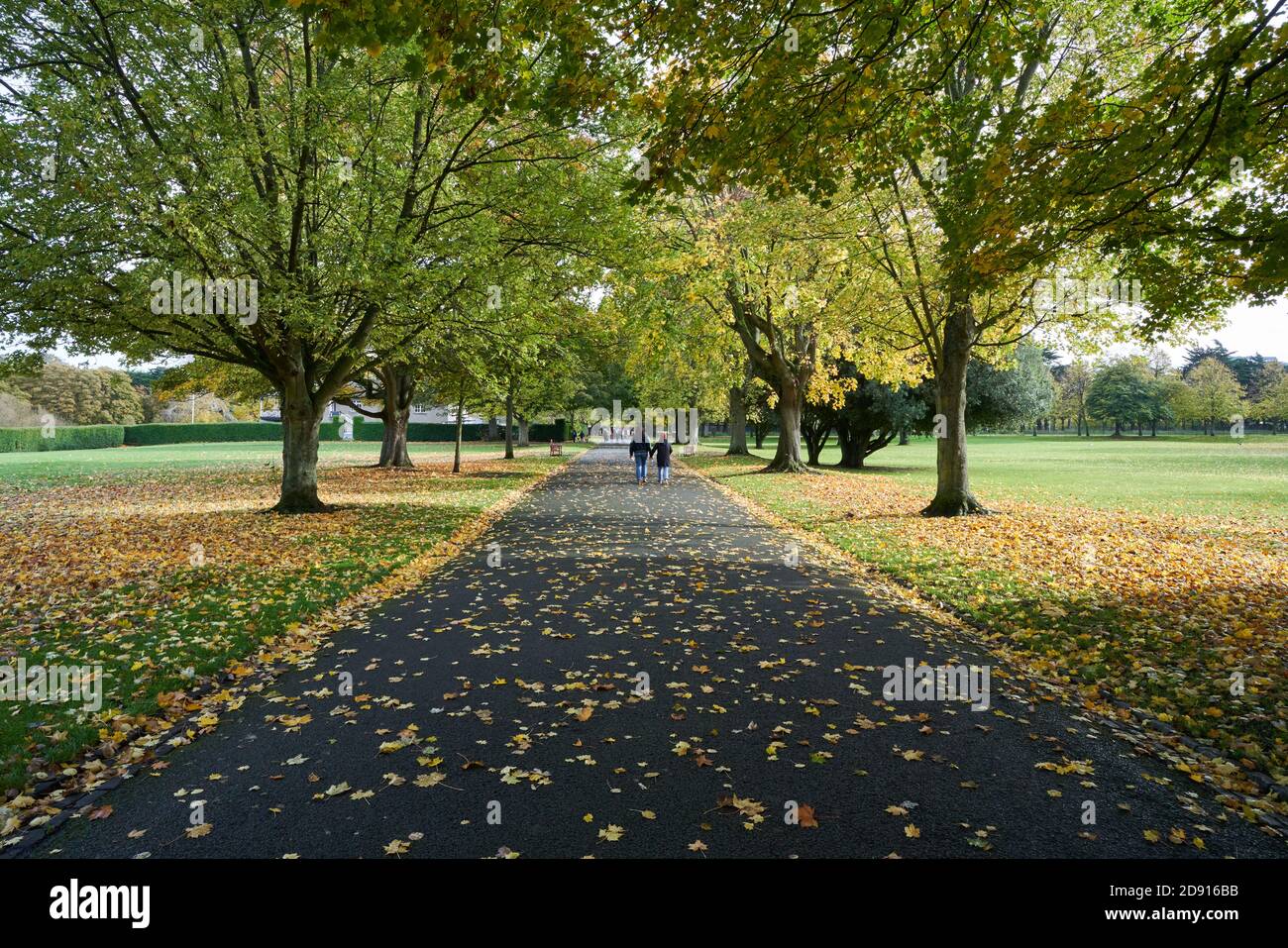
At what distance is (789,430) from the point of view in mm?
28406

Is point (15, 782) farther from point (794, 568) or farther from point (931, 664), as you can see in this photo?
point (794, 568)

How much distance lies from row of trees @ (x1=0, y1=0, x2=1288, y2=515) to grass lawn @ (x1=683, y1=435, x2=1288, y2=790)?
113 inches

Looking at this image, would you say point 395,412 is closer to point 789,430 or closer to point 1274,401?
point 789,430

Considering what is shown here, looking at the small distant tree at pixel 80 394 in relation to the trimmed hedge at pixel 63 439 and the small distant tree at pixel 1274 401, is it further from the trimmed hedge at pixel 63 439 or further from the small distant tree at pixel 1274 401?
the small distant tree at pixel 1274 401

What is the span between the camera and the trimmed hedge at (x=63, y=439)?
160 ft

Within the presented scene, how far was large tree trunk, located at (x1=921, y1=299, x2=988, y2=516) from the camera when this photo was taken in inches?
594

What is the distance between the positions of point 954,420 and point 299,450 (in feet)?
46.9

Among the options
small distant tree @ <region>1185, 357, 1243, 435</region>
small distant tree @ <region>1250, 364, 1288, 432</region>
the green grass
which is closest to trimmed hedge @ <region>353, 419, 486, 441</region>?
the green grass

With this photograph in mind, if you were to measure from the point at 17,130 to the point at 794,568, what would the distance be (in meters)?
14.0

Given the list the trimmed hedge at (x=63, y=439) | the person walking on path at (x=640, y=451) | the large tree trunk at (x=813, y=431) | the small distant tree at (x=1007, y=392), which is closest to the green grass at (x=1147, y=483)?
the large tree trunk at (x=813, y=431)

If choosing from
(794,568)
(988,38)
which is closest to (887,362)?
(794,568)

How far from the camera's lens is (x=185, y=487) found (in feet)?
76.1

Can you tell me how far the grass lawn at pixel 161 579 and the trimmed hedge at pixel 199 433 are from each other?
49533 mm

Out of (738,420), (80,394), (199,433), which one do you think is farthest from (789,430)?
(80,394)
